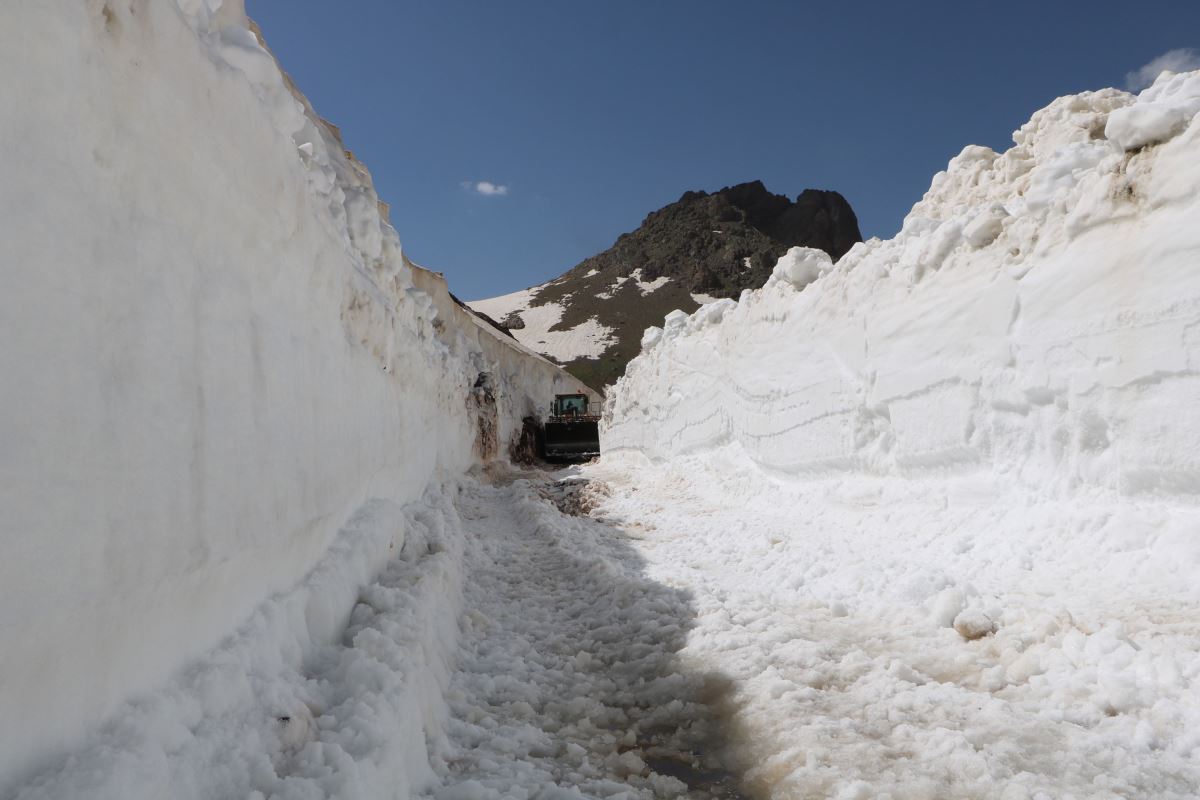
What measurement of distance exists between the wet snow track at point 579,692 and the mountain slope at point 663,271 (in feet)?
180

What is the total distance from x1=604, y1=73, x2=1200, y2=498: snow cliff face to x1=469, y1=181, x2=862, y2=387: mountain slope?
52921 millimetres

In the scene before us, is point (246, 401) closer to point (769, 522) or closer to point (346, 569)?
point (346, 569)

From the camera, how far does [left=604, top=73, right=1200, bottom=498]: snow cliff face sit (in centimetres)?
386

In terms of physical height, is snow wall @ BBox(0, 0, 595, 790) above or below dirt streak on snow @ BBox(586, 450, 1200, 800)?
above

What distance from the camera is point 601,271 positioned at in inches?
3725

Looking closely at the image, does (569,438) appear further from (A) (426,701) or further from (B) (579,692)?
(A) (426,701)

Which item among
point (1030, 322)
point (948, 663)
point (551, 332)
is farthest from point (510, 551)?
point (551, 332)

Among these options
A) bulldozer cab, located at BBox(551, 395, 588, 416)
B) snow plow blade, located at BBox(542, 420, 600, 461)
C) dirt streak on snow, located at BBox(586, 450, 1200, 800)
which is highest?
bulldozer cab, located at BBox(551, 395, 588, 416)

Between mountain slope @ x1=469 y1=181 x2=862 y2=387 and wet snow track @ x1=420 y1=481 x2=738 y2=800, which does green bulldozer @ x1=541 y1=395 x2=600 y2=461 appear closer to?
wet snow track @ x1=420 y1=481 x2=738 y2=800

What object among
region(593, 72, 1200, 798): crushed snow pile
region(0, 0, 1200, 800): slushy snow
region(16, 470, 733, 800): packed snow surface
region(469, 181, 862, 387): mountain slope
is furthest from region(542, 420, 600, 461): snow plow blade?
region(469, 181, 862, 387): mountain slope

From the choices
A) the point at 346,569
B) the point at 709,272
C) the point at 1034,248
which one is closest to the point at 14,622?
the point at 346,569

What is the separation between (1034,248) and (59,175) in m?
5.44

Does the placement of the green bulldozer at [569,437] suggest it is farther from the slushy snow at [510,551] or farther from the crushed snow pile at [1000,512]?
the slushy snow at [510,551]

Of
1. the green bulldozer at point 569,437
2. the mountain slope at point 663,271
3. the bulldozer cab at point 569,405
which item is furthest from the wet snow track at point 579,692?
the mountain slope at point 663,271
